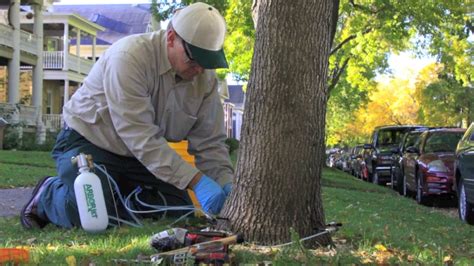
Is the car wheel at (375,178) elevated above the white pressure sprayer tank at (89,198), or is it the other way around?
the white pressure sprayer tank at (89,198)

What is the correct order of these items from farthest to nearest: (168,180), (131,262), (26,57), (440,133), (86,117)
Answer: (26,57), (440,133), (86,117), (168,180), (131,262)

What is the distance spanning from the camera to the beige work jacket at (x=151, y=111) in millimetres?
4223

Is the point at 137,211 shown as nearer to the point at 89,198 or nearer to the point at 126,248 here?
the point at 89,198

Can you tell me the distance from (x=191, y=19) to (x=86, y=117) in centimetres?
113

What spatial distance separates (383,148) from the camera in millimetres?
18953

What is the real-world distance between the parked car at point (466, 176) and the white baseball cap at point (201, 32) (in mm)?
5511

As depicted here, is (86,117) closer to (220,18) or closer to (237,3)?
(220,18)

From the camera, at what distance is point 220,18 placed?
4426 mm

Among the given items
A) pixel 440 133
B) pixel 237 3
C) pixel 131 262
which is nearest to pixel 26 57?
pixel 237 3

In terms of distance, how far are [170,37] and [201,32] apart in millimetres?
309

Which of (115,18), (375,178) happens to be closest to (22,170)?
(375,178)

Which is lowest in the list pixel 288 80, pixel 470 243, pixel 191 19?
pixel 470 243

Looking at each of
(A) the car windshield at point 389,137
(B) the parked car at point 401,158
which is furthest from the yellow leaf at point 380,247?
(A) the car windshield at point 389,137

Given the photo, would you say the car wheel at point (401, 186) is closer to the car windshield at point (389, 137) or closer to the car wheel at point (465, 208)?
the car windshield at point (389, 137)
